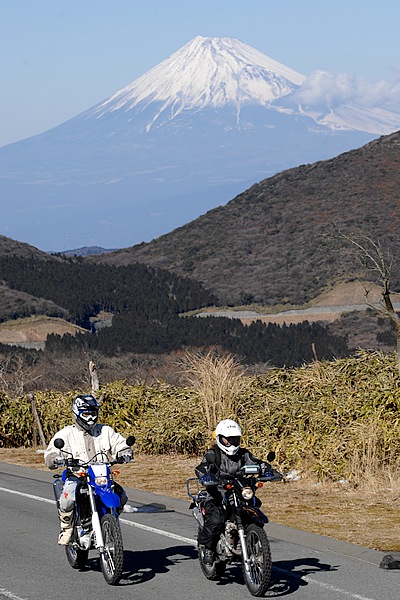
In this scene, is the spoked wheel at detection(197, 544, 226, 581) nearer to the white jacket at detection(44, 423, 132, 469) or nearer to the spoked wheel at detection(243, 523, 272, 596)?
the spoked wheel at detection(243, 523, 272, 596)

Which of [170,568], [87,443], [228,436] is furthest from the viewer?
[170,568]

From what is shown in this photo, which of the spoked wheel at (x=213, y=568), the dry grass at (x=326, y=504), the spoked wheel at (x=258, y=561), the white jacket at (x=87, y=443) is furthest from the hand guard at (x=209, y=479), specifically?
the dry grass at (x=326, y=504)

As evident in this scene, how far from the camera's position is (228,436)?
830cm

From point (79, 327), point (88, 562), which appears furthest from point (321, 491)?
point (79, 327)

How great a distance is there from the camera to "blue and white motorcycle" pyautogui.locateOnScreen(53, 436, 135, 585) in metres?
8.19

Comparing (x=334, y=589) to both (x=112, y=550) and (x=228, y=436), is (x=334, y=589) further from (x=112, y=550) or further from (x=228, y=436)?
(x=112, y=550)

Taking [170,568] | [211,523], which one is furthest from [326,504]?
[211,523]

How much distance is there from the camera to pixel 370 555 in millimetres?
9406

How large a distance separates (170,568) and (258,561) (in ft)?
4.85

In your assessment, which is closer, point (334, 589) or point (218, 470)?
point (334, 589)

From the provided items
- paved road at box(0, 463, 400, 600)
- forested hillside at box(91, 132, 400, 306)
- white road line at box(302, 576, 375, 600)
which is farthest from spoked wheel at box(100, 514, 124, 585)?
forested hillside at box(91, 132, 400, 306)

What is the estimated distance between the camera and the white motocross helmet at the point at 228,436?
8.30 m

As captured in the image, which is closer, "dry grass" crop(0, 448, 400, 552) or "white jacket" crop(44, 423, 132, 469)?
"white jacket" crop(44, 423, 132, 469)

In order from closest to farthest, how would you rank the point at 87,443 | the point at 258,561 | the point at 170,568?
the point at 258,561, the point at 87,443, the point at 170,568
